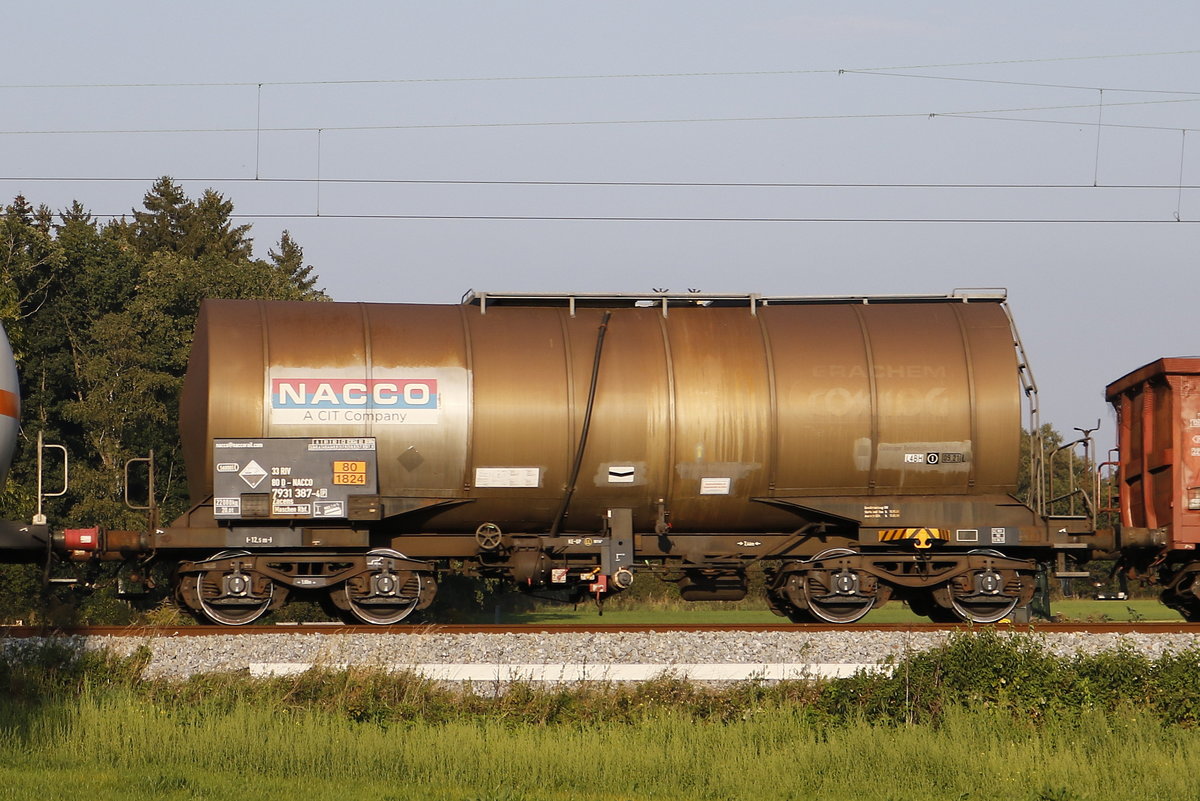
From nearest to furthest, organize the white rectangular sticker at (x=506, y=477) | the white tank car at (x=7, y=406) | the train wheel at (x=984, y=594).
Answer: the white tank car at (x=7, y=406) → the white rectangular sticker at (x=506, y=477) → the train wheel at (x=984, y=594)

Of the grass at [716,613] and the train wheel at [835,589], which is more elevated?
the train wheel at [835,589]

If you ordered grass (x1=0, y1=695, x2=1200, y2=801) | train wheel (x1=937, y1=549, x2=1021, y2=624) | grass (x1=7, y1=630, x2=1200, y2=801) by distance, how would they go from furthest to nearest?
train wheel (x1=937, y1=549, x2=1021, y2=624) < grass (x1=7, y1=630, x2=1200, y2=801) < grass (x1=0, y1=695, x2=1200, y2=801)

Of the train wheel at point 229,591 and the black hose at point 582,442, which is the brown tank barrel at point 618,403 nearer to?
the black hose at point 582,442

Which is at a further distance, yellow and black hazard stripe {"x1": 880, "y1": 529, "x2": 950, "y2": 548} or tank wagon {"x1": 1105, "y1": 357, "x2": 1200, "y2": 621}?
tank wagon {"x1": 1105, "y1": 357, "x2": 1200, "y2": 621}

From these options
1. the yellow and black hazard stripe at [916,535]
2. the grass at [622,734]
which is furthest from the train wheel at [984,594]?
the grass at [622,734]

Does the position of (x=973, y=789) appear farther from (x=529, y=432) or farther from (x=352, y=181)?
(x=352, y=181)

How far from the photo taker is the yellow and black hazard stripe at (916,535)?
17734mm

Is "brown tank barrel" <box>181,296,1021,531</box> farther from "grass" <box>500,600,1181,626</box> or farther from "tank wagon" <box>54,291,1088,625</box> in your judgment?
"grass" <box>500,600,1181,626</box>

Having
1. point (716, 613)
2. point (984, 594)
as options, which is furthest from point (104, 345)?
point (984, 594)

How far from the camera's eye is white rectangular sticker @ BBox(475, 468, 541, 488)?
17219 millimetres

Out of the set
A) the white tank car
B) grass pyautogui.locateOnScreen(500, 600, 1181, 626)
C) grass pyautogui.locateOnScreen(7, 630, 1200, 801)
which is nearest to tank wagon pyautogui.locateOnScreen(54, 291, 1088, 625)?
the white tank car

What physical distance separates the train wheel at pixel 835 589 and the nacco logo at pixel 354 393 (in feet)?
17.9

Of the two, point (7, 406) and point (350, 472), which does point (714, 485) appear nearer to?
point (350, 472)

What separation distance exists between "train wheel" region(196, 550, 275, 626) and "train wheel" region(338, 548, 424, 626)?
1055mm
